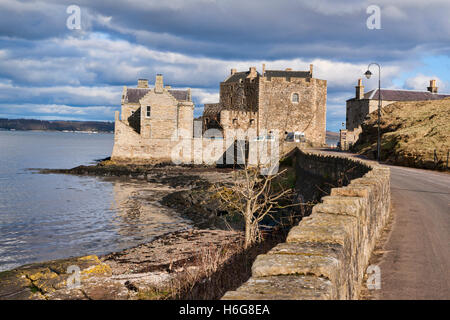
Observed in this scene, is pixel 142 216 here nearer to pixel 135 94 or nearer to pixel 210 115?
pixel 210 115

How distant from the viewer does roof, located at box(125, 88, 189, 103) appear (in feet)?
202

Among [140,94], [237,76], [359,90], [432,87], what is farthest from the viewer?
[237,76]

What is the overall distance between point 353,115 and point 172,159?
32.6m

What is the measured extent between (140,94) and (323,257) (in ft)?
204

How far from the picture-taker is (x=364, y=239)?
21.7ft

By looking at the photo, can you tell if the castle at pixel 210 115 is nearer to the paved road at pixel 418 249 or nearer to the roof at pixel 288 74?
the roof at pixel 288 74

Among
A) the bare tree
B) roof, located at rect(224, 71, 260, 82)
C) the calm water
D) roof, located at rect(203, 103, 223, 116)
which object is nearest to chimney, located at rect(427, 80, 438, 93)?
roof, located at rect(224, 71, 260, 82)

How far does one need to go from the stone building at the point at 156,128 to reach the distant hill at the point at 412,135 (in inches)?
1029

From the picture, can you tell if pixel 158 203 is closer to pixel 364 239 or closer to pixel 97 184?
pixel 97 184

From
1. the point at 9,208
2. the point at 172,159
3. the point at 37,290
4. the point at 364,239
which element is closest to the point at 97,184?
the point at 9,208

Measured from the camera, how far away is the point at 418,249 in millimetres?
7852

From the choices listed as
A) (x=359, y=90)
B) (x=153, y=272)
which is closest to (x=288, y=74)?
(x=359, y=90)

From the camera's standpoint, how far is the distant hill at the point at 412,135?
26406 millimetres

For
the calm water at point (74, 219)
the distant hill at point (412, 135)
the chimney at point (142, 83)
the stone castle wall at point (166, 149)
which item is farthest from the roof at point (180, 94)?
the distant hill at point (412, 135)
